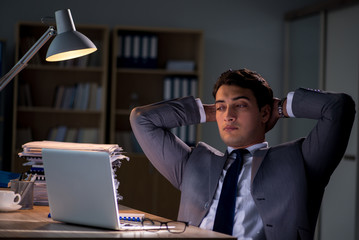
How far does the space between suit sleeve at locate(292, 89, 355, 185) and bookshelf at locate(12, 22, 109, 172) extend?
115 inches

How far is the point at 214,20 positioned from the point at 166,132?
3.11 meters

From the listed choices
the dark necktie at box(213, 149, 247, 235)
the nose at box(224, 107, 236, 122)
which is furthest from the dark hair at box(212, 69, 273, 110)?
the dark necktie at box(213, 149, 247, 235)

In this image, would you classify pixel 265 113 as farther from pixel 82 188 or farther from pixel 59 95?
pixel 59 95

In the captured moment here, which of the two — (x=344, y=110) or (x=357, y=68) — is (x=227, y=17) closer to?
(x=357, y=68)

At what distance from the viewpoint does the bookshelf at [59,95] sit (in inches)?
185

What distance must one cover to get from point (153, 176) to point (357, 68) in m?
1.82

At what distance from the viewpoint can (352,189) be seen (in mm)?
4312

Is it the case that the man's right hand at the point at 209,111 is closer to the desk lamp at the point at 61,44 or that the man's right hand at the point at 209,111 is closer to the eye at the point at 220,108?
the eye at the point at 220,108

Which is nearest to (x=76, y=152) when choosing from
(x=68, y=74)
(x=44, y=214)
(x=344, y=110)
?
(x=44, y=214)

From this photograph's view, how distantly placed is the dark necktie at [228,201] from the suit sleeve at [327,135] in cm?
25

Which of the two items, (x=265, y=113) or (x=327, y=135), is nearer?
(x=327, y=135)

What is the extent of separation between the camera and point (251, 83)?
2170mm

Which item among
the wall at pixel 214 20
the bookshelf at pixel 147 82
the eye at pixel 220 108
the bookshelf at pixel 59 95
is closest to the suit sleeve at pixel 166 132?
the eye at pixel 220 108

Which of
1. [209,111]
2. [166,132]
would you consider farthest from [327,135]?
[166,132]
